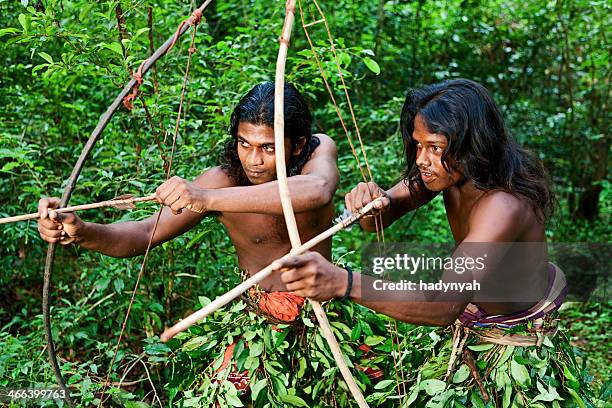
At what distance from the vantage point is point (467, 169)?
2488 mm

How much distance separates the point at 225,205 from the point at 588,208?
5.97 m

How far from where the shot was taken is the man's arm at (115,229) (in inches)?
99.7

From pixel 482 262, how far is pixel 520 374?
592 mm

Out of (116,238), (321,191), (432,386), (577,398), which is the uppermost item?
(321,191)

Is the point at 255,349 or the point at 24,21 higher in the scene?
the point at 24,21

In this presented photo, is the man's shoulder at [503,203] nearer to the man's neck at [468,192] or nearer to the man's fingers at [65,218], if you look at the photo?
the man's neck at [468,192]

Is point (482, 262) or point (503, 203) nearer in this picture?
point (482, 262)

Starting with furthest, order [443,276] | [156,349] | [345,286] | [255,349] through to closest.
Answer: [156,349] → [255,349] → [443,276] → [345,286]

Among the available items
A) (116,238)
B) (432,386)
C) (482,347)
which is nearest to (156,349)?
(116,238)

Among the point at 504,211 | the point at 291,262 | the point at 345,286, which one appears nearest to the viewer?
the point at 291,262

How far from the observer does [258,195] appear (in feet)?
8.30

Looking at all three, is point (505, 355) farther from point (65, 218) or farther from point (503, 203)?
point (65, 218)

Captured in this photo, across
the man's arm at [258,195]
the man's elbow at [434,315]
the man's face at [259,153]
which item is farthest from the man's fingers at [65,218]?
the man's elbow at [434,315]

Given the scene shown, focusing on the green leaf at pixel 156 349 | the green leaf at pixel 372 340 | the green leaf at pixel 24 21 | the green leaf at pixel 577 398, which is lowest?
the green leaf at pixel 577 398
